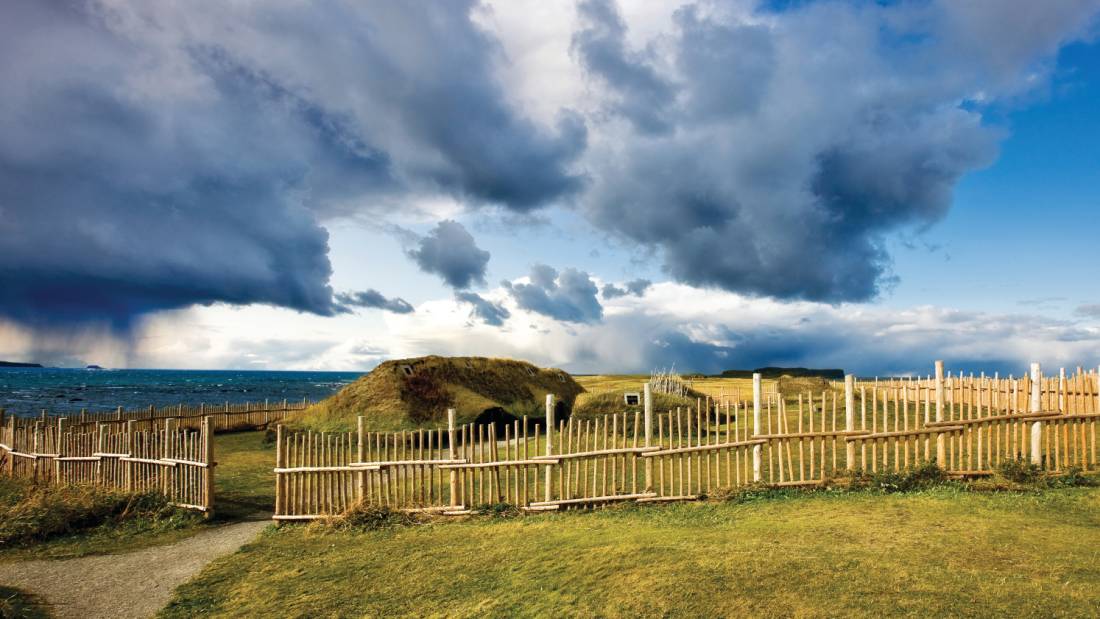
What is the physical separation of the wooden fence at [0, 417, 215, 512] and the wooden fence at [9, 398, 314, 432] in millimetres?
6619

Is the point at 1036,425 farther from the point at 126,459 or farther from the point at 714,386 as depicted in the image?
the point at 714,386

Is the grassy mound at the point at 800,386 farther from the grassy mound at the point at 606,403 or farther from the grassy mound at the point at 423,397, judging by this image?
the grassy mound at the point at 423,397

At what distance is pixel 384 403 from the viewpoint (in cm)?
2305

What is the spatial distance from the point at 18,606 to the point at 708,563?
8.50 metres

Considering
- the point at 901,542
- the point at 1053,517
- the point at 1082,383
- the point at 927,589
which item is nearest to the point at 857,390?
the point at 1082,383

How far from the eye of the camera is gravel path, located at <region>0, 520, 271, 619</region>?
7.82 m

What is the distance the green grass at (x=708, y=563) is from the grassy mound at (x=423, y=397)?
39.5 feet

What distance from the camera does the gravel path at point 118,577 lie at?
782 centimetres

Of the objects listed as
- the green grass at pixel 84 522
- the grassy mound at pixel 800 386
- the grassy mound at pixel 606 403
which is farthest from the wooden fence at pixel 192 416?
the grassy mound at pixel 800 386

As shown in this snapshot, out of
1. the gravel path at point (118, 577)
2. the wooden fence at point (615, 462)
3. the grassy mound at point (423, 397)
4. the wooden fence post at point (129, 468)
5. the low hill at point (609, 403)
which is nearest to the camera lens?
the gravel path at point (118, 577)

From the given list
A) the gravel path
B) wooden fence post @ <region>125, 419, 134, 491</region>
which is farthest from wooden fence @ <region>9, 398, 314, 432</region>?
the gravel path

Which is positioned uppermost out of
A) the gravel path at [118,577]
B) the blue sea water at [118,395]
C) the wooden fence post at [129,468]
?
the wooden fence post at [129,468]

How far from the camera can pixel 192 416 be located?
88.6 feet

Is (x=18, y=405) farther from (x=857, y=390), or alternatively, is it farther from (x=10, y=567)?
(x=857, y=390)
